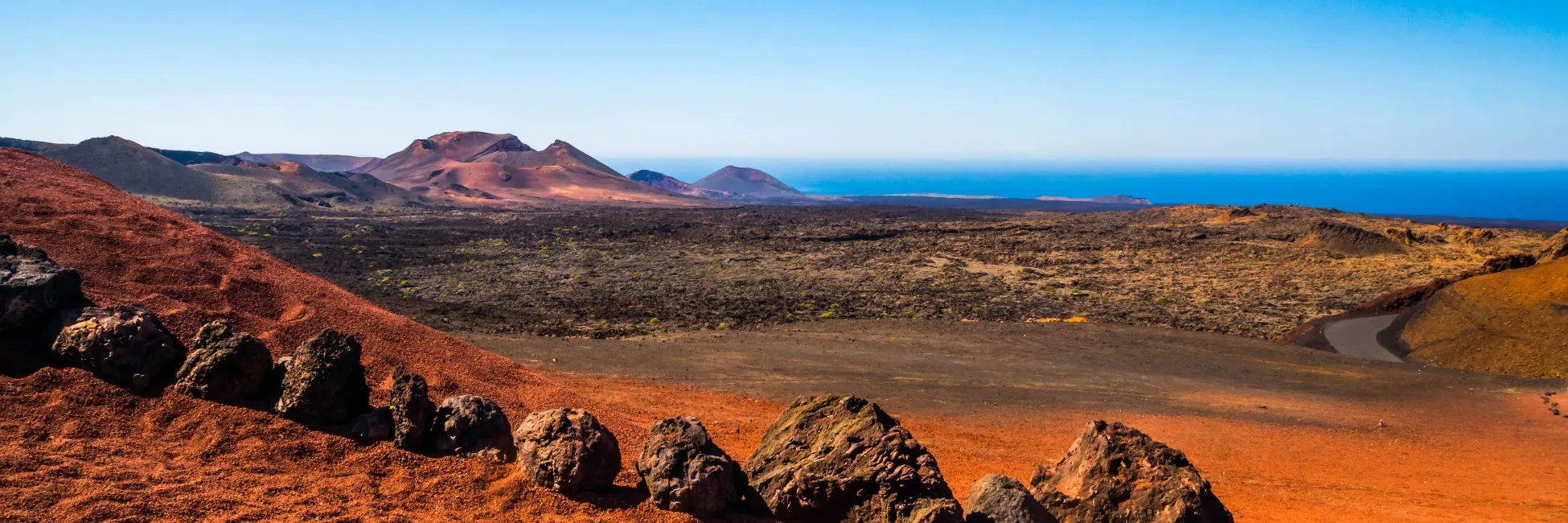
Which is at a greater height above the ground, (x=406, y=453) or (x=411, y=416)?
(x=411, y=416)

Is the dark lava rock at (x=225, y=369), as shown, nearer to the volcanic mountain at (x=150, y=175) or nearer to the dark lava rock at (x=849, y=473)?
the dark lava rock at (x=849, y=473)

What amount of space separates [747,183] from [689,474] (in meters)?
126

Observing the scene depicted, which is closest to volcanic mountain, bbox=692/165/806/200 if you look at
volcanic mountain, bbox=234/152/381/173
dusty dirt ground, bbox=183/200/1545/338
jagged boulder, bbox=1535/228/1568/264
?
volcanic mountain, bbox=234/152/381/173

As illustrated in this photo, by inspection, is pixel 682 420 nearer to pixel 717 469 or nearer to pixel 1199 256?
pixel 717 469

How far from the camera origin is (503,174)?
3664 inches

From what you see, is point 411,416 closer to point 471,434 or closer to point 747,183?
point 471,434

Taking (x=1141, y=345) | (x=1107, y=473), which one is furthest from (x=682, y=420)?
(x=1141, y=345)

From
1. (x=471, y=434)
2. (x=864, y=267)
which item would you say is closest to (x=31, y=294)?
(x=471, y=434)

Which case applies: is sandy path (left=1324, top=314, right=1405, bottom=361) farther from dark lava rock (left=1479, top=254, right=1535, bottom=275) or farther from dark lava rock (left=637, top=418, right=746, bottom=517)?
dark lava rock (left=637, top=418, right=746, bottom=517)

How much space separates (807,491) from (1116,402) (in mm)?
8759

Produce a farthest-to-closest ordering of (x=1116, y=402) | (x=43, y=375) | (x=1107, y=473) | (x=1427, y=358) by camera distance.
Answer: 1. (x=1427, y=358)
2. (x=1116, y=402)
3. (x=1107, y=473)
4. (x=43, y=375)

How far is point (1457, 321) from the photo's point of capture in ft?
58.0

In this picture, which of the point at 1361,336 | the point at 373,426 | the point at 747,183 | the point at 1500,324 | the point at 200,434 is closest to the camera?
the point at 200,434

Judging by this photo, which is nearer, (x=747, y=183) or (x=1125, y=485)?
(x=1125, y=485)
